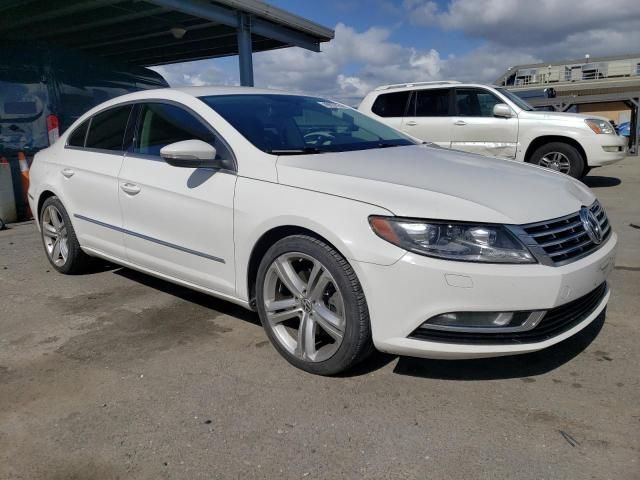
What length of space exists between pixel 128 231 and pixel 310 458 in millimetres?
2259

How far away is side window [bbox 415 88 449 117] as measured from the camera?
934 centimetres

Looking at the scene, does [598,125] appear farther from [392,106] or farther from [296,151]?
[296,151]

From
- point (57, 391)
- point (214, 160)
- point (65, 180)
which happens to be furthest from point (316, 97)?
point (57, 391)

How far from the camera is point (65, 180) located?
4.42m

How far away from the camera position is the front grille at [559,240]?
2439mm

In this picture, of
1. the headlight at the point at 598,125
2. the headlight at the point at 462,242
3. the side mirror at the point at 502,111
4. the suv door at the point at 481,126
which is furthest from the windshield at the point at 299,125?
the headlight at the point at 598,125

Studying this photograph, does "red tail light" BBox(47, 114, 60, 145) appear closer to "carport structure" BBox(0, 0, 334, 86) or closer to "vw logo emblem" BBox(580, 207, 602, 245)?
"carport structure" BBox(0, 0, 334, 86)

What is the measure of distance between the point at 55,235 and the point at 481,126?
22.3 feet

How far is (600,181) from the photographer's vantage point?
1039cm

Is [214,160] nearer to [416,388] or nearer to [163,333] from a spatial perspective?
[163,333]

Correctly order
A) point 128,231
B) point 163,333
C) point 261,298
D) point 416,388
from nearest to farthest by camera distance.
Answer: point 416,388, point 261,298, point 163,333, point 128,231

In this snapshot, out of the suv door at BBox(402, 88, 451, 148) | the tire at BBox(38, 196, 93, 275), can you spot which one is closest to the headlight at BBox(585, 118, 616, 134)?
the suv door at BBox(402, 88, 451, 148)

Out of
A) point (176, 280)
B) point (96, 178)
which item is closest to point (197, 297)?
point (176, 280)

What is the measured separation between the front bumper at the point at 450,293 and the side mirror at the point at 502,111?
6.70 m
